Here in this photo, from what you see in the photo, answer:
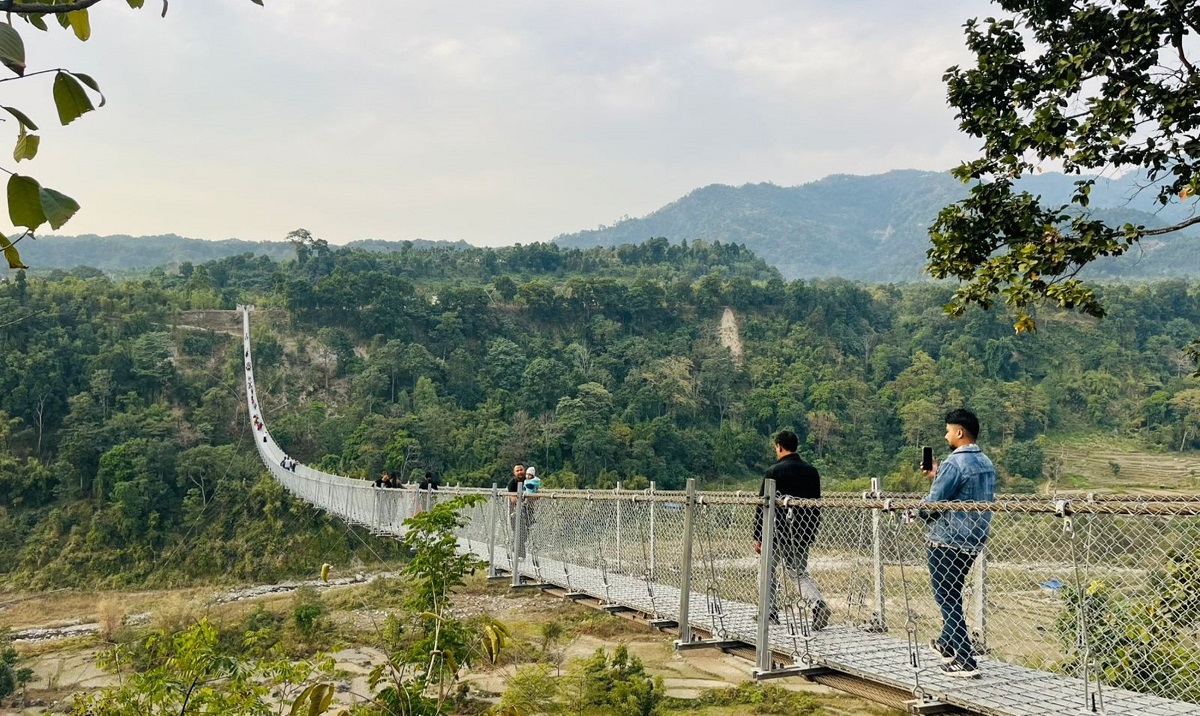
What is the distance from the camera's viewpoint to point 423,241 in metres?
123

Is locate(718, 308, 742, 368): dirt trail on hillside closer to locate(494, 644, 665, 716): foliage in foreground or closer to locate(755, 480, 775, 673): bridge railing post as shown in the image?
locate(494, 644, 665, 716): foliage in foreground

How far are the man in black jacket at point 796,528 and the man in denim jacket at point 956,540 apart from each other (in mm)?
544

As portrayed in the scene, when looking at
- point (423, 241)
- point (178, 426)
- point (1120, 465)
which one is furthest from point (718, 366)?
point (423, 241)

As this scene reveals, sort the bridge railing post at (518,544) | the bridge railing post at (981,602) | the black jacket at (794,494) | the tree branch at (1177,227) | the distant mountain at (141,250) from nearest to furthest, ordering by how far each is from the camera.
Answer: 1. the bridge railing post at (981,602)
2. the black jacket at (794,494)
3. the tree branch at (1177,227)
4. the bridge railing post at (518,544)
5. the distant mountain at (141,250)

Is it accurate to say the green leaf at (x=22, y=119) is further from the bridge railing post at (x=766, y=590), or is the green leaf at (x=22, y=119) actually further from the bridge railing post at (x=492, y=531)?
the bridge railing post at (x=492, y=531)

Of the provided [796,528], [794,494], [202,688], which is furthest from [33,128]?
[202,688]

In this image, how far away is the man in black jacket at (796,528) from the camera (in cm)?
329

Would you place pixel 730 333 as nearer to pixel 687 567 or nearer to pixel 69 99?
pixel 687 567

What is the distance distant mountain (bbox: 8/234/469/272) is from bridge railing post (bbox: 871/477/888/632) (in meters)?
101

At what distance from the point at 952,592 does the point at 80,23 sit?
263cm

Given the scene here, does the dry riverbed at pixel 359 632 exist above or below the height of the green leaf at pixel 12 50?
below

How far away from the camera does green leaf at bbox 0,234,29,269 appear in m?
0.86

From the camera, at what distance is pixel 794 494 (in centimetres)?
361

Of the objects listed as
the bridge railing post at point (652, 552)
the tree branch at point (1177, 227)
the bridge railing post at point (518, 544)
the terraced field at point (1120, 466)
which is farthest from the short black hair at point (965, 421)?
the terraced field at point (1120, 466)
